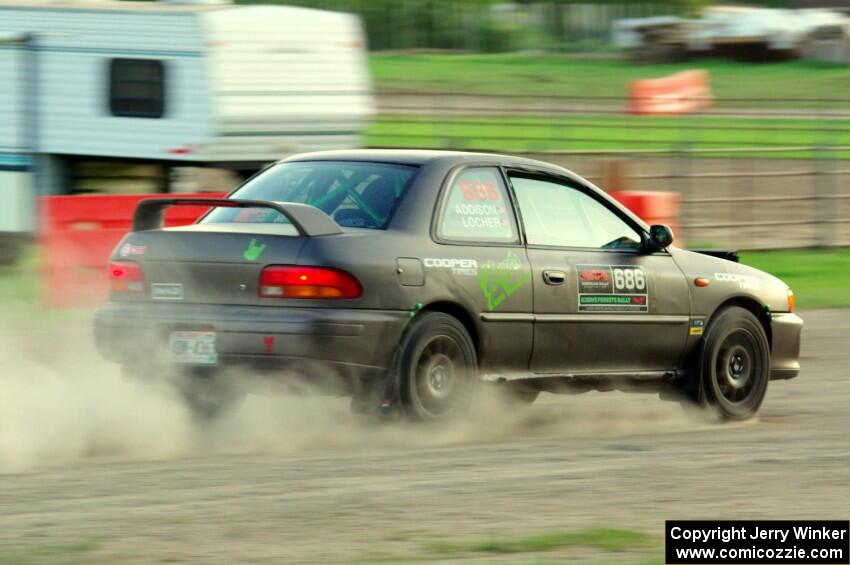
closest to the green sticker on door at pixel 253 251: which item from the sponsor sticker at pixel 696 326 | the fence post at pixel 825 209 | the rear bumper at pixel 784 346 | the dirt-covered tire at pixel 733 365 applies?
the sponsor sticker at pixel 696 326

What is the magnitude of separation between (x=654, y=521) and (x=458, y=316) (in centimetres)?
240

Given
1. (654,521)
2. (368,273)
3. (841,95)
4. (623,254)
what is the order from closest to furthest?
(654,521) < (368,273) < (623,254) < (841,95)

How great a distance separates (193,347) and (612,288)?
249 cm

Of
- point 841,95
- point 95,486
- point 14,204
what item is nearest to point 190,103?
point 14,204

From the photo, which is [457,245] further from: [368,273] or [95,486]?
[95,486]

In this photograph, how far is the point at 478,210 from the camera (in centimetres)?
828

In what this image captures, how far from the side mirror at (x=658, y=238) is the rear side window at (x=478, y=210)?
98cm

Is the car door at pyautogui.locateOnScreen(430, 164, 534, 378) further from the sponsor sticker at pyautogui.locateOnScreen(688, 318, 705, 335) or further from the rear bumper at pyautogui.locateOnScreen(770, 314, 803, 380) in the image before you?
the rear bumper at pyautogui.locateOnScreen(770, 314, 803, 380)

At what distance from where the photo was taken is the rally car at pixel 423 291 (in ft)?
24.6

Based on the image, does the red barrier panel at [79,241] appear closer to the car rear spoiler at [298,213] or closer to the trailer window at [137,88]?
the trailer window at [137,88]

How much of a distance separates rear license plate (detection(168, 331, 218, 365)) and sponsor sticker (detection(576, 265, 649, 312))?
218 centimetres

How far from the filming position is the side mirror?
8.89 m

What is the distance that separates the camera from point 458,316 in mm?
8094

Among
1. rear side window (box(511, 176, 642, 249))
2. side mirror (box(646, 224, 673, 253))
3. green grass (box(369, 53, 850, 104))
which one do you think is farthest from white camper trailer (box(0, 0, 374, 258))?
green grass (box(369, 53, 850, 104))
